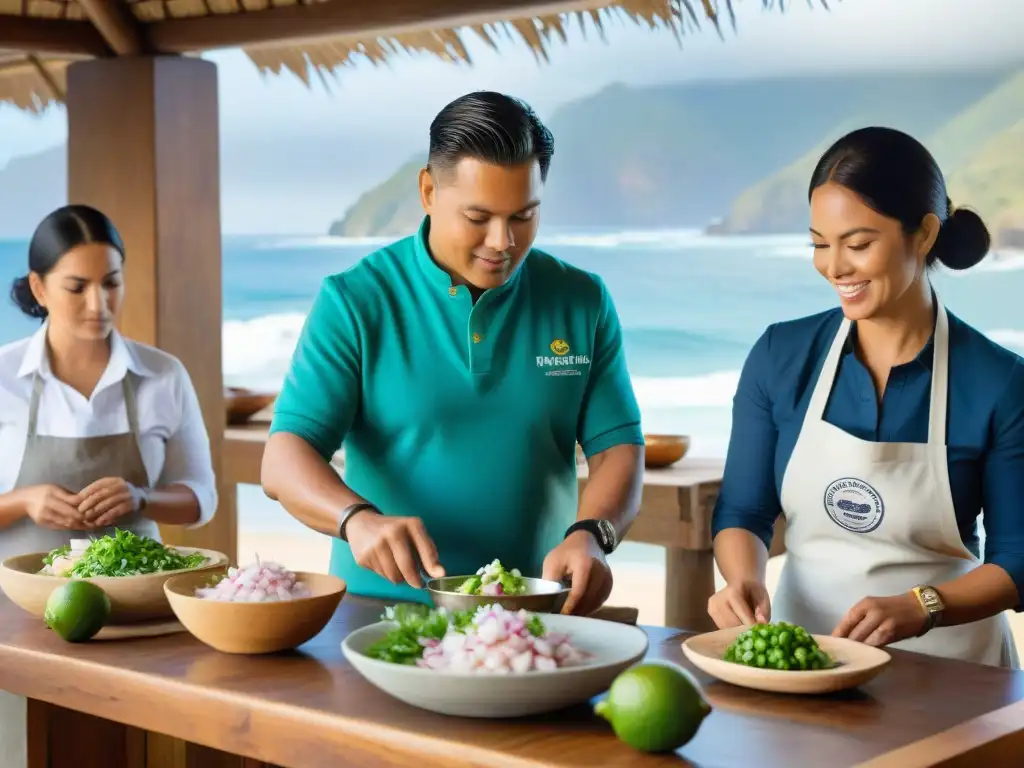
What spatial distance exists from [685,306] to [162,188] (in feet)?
37.9

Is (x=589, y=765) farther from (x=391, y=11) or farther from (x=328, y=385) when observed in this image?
(x=391, y=11)

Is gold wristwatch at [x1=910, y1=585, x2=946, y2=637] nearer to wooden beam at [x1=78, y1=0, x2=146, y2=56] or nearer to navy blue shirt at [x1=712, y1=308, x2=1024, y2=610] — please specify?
navy blue shirt at [x1=712, y1=308, x2=1024, y2=610]

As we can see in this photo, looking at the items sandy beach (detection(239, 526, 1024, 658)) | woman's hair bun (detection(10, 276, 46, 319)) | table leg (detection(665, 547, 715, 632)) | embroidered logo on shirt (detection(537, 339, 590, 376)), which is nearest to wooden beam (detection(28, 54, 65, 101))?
woman's hair bun (detection(10, 276, 46, 319))

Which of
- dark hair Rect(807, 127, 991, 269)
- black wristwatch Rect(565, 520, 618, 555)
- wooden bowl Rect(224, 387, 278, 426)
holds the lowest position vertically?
black wristwatch Rect(565, 520, 618, 555)

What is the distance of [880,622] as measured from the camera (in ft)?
7.38

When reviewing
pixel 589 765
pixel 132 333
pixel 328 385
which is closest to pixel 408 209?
pixel 132 333

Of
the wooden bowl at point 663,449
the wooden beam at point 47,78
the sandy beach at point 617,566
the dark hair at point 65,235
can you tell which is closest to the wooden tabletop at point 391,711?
the dark hair at point 65,235

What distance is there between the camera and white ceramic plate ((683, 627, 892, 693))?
1.93 m

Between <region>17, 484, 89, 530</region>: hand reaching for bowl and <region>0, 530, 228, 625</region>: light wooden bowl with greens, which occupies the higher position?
<region>17, 484, 89, 530</region>: hand reaching for bowl

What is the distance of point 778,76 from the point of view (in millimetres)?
16141

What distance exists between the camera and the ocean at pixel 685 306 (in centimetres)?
1456

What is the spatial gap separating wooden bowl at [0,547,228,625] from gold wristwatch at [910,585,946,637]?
1.22 m

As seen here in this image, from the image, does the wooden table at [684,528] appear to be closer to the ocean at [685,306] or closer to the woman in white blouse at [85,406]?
the woman in white blouse at [85,406]

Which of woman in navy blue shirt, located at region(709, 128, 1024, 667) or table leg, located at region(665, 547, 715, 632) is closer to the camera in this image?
woman in navy blue shirt, located at region(709, 128, 1024, 667)
